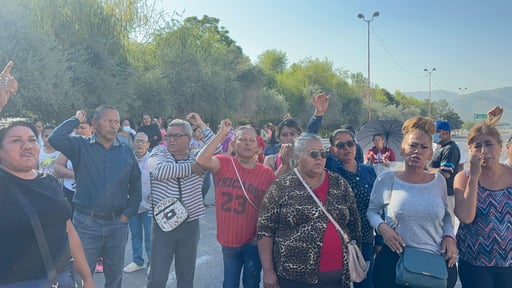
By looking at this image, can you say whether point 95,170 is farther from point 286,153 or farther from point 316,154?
point 316,154

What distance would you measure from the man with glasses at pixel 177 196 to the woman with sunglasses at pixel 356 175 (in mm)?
1150

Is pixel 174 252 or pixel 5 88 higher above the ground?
pixel 5 88

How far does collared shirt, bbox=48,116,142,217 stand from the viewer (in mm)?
3617

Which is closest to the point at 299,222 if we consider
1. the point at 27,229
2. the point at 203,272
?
the point at 27,229

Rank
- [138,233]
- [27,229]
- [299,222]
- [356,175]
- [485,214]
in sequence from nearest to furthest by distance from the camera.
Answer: [27,229] → [299,222] → [485,214] → [356,175] → [138,233]

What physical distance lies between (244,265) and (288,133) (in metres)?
1.59

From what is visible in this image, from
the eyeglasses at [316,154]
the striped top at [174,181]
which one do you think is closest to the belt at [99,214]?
the striped top at [174,181]

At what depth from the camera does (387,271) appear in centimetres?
309

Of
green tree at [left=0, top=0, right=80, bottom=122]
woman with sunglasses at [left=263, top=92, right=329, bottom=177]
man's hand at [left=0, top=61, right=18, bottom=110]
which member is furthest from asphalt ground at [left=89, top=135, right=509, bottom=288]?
green tree at [left=0, top=0, right=80, bottom=122]

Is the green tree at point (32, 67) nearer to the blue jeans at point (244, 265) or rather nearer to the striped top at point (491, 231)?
the blue jeans at point (244, 265)

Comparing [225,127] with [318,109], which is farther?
[318,109]

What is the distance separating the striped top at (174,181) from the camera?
3592 millimetres

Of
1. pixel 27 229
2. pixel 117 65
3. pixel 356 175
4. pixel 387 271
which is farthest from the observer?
pixel 117 65

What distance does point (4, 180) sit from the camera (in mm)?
2398
